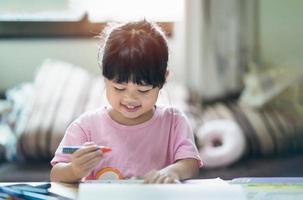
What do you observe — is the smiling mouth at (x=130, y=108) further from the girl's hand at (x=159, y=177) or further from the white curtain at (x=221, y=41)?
the white curtain at (x=221, y=41)

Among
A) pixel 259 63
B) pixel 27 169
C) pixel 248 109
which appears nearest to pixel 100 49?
pixel 27 169

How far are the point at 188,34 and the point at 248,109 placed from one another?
1.54 feet

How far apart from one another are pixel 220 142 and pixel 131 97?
147cm

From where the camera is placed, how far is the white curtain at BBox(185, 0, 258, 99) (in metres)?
2.83

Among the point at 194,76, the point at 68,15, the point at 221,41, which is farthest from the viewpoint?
the point at 68,15

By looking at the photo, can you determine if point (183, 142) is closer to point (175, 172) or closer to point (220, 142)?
point (175, 172)

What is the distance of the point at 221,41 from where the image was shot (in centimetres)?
285

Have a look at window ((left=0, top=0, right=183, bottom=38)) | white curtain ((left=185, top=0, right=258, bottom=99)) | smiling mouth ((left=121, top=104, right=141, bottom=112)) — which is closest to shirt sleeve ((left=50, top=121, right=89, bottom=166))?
smiling mouth ((left=121, top=104, right=141, bottom=112))

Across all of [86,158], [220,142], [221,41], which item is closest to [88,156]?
[86,158]

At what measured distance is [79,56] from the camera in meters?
3.11

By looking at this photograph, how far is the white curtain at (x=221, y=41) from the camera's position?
9.29ft

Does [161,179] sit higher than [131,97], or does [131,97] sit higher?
[131,97]

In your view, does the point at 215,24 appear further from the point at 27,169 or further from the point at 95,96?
the point at 27,169

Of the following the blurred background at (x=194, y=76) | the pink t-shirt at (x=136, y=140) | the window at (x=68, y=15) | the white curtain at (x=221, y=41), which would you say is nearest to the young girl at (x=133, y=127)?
the pink t-shirt at (x=136, y=140)
